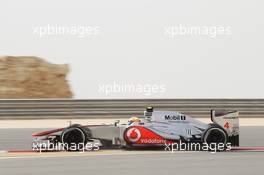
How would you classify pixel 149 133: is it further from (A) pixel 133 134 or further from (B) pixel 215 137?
(B) pixel 215 137

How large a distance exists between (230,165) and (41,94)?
1814 cm

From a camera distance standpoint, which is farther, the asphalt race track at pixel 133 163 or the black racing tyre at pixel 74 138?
the black racing tyre at pixel 74 138

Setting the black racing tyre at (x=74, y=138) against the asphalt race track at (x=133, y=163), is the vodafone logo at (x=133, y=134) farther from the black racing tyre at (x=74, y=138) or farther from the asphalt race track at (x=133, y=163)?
the black racing tyre at (x=74, y=138)

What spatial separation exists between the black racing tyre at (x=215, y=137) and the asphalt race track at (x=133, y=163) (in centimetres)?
30

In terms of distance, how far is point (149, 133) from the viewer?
1186 centimetres

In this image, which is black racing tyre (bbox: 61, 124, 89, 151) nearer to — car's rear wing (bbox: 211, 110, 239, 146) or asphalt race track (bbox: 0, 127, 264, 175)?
asphalt race track (bbox: 0, 127, 264, 175)

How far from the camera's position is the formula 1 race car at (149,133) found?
11.9m

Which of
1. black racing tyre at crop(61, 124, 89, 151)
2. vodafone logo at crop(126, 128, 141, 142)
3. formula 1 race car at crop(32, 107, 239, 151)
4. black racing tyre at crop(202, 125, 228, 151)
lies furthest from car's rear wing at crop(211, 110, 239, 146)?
black racing tyre at crop(61, 124, 89, 151)

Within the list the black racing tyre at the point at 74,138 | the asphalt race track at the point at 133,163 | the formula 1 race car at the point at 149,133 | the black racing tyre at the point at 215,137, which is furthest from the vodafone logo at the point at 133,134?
the black racing tyre at the point at 215,137

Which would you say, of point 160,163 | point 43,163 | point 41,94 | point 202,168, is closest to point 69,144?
point 43,163

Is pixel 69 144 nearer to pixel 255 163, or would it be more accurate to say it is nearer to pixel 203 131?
pixel 203 131

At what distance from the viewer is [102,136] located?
12125 mm

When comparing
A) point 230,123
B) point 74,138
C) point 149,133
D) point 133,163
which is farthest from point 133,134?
point 230,123

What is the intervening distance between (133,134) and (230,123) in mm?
2046
